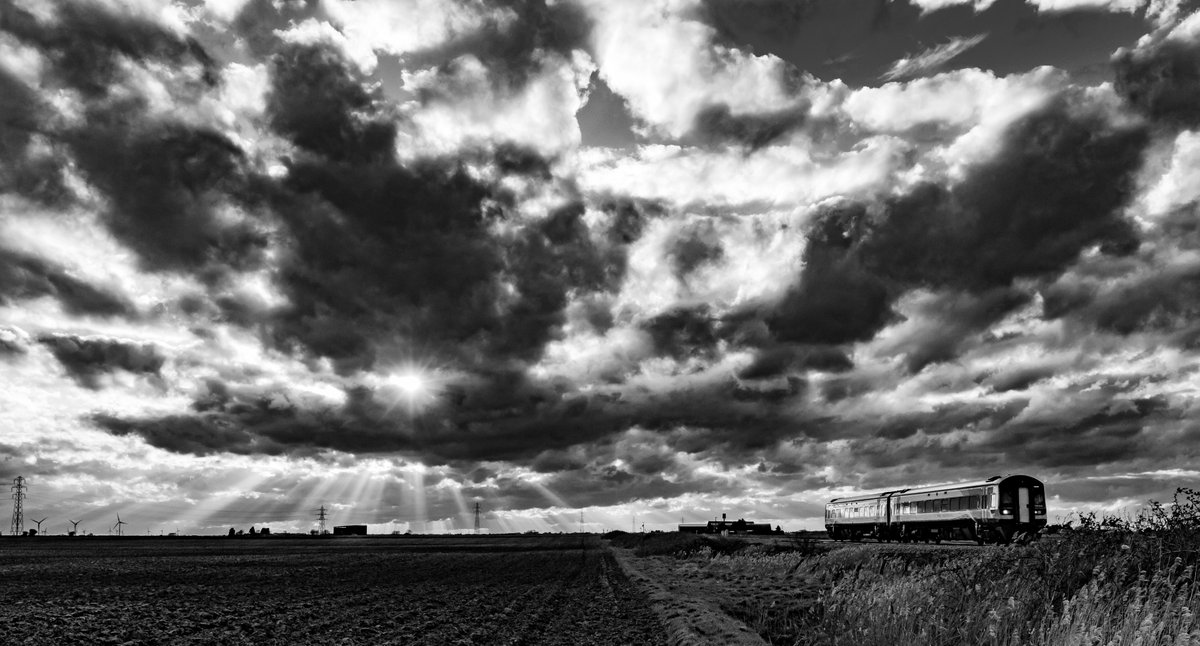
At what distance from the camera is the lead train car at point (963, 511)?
59.2m

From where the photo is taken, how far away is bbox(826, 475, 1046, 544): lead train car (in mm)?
59219

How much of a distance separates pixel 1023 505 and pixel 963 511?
4.24 meters

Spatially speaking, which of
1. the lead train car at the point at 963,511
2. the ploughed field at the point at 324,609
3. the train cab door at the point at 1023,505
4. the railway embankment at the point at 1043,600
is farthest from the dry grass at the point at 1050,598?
the train cab door at the point at 1023,505

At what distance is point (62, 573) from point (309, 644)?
1867 inches

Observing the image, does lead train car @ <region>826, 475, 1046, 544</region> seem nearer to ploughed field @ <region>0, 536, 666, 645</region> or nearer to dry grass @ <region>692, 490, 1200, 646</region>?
ploughed field @ <region>0, 536, 666, 645</region>

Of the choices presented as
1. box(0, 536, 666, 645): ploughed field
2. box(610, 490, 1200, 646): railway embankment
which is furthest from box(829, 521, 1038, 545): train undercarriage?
box(610, 490, 1200, 646): railway embankment

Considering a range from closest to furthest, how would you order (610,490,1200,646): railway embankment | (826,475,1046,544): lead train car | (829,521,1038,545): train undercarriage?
1. (610,490,1200,646): railway embankment
2. (829,521,1038,545): train undercarriage
3. (826,475,1046,544): lead train car

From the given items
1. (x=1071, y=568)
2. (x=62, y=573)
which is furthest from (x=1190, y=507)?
(x=62, y=573)

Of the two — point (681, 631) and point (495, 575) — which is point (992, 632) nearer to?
point (681, 631)

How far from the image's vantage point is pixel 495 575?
58.0 metres

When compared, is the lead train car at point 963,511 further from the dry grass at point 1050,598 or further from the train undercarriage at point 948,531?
the dry grass at point 1050,598

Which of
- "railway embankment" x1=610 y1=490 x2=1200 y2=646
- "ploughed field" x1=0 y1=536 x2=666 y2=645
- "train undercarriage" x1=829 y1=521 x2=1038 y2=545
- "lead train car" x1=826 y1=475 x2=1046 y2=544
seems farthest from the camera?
"lead train car" x1=826 y1=475 x2=1046 y2=544

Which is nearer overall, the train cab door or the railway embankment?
the railway embankment

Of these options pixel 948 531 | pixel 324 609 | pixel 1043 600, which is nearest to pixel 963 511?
pixel 948 531
